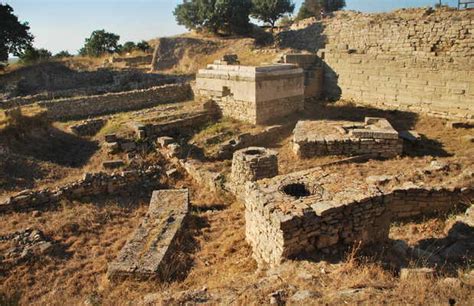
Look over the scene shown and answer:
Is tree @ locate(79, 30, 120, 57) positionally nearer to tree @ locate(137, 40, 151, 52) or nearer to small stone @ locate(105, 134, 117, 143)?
tree @ locate(137, 40, 151, 52)

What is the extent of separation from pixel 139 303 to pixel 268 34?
974 inches

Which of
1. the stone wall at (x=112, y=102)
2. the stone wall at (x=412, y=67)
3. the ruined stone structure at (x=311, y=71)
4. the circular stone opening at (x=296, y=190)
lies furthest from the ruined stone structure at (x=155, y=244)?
the ruined stone structure at (x=311, y=71)

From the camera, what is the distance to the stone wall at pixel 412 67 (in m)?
13.3

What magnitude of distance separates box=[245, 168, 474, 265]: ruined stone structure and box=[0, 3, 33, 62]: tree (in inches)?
960

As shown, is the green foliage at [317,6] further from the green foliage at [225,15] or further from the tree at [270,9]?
the green foliage at [225,15]

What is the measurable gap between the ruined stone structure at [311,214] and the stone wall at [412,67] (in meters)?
9.59

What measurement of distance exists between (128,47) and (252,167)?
96.5ft

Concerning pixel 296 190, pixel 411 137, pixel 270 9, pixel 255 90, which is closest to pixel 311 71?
pixel 255 90

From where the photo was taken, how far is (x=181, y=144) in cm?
1168

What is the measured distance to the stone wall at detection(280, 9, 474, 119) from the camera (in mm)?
13289

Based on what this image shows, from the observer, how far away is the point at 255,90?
41.5ft

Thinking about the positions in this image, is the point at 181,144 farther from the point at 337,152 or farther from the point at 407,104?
the point at 407,104

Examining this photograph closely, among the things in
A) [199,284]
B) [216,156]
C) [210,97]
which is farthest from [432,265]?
[210,97]

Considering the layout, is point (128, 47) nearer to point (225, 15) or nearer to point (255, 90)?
point (225, 15)
